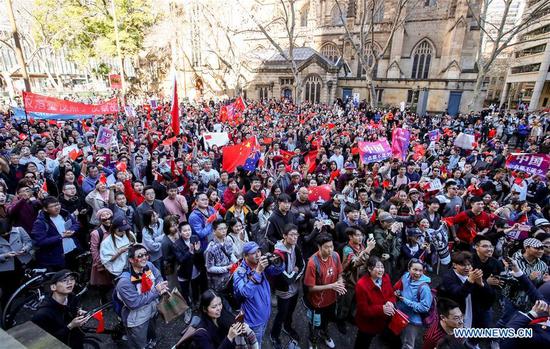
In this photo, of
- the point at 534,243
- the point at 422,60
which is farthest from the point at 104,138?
the point at 422,60

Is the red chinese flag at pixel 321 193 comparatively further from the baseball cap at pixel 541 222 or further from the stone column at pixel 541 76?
the stone column at pixel 541 76

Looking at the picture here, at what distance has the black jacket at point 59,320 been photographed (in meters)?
2.73

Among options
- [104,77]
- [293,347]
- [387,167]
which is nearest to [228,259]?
[293,347]

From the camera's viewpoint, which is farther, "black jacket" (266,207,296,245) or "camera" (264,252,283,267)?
"black jacket" (266,207,296,245)

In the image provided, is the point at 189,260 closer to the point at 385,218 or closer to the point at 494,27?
the point at 385,218

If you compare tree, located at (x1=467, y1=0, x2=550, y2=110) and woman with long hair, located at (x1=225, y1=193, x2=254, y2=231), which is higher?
tree, located at (x1=467, y1=0, x2=550, y2=110)

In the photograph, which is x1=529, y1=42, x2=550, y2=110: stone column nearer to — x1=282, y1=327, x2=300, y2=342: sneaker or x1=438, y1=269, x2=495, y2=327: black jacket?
x1=438, y1=269, x2=495, y2=327: black jacket

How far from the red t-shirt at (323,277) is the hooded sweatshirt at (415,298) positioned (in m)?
0.82

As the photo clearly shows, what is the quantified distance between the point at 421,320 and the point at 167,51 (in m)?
41.6

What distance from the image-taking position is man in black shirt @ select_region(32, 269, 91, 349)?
2.74 metres

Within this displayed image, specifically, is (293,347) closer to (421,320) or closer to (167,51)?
(421,320)

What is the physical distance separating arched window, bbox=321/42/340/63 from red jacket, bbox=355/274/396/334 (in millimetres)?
36322

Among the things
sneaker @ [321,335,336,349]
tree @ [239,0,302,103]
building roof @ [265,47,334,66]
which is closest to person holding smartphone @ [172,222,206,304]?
sneaker @ [321,335,336,349]

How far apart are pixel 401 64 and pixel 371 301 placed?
3471 cm
